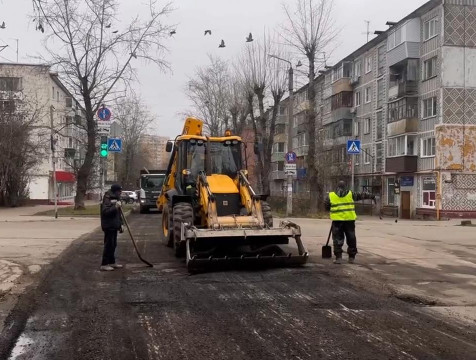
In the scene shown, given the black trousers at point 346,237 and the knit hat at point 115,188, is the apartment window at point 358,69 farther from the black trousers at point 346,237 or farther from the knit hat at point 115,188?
the knit hat at point 115,188

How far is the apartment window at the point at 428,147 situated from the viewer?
34906 millimetres

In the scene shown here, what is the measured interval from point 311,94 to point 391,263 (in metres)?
20.8

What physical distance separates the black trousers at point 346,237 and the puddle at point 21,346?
284 inches

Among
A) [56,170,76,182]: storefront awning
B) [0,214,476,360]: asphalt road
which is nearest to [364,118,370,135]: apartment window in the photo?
[56,170,76,182]: storefront awning

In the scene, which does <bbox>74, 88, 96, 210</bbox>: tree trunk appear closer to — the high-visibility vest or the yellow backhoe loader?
the yellow backhoe loader

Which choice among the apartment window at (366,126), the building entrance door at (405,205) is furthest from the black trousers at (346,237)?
the apartment window at (366,126)

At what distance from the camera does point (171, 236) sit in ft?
41.7

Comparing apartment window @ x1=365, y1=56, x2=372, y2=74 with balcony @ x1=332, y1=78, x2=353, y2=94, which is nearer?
apartment window @ x1=365, y1=56, x2=372, y2=74

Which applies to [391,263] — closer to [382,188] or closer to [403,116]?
[403,116]

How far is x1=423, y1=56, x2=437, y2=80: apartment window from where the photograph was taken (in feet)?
116

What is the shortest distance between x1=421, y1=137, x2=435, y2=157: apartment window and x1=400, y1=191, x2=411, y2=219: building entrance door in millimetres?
3649

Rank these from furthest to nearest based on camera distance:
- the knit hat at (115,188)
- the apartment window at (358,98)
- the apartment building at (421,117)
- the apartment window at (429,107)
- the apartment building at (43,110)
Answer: the apartment window at (358,98)
the apartment building at (43,110)
the apartment window at (429,107)
the apartment building at (421,117)
the knit hat at (115,188)

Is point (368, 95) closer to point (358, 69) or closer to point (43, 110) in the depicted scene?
point (358, 69)

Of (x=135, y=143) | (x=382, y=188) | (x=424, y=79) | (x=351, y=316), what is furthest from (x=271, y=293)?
(x=135, y=143)
